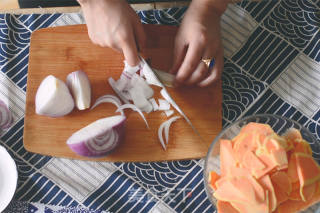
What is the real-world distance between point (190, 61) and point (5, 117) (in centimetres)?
59

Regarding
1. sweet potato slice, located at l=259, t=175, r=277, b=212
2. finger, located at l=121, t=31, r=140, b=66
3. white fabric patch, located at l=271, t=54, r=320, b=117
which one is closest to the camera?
sweet potato slice, located at l=259, t=175, r=277, b=212

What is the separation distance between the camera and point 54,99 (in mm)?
1196

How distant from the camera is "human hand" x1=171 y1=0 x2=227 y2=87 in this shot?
3.88ft

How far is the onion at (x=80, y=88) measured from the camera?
123cm

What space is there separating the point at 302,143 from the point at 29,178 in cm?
78

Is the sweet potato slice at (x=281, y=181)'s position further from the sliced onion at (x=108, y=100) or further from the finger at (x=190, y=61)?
the sliced onion at (x=108, y=100)

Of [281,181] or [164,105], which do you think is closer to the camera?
[281,181]

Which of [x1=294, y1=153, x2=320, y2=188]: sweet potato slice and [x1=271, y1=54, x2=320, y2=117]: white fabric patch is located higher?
[x1=271, y1=54, x2=320, y2=117]: white fabric patch

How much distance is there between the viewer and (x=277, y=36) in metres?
1.33

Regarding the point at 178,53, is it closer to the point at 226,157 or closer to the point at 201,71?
the point at 201,71

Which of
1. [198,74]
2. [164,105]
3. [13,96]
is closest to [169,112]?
[164,105]

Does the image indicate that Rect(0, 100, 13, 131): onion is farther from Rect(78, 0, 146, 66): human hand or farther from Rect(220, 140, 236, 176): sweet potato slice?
Rect(220, 140, 236, 176): sweet potato slice

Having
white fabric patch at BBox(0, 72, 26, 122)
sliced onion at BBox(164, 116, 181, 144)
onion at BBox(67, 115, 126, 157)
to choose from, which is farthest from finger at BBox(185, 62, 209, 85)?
white fabric patch at BBox(0, 72, 26, 122)

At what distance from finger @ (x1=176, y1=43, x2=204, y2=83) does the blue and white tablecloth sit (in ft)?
0.51
